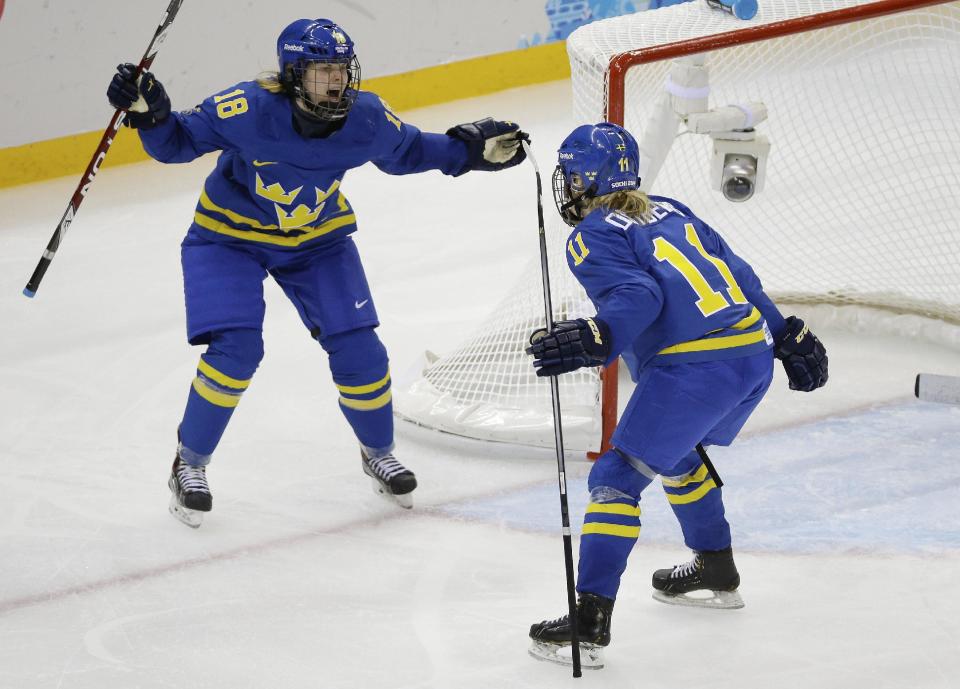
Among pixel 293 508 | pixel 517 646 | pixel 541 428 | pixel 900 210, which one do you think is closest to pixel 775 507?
pixel 541 428

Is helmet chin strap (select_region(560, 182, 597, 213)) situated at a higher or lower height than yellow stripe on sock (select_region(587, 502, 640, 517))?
higher

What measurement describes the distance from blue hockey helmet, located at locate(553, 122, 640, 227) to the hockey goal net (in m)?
0.72

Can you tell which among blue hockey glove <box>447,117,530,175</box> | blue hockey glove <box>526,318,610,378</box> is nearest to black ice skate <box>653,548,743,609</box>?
blue hockey glove <box>526,318,610,378</box>

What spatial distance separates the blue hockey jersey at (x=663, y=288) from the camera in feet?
8.19

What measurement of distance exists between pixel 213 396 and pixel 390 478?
1.51 feet

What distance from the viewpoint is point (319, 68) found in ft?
9.64

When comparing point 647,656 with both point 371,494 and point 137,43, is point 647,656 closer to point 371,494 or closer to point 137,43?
point 371,494

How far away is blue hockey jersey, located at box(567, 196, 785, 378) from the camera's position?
8.19 feet

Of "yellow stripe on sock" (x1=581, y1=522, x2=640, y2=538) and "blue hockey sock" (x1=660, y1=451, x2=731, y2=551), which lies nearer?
"yellow stripe on sock" (x1=581, y1=522, x2=640, y2=538)

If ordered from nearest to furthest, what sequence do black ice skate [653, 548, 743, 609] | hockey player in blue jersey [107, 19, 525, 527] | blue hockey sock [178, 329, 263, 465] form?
black ice skate [653, 548, 743, 609]
hockey player in blue jersey [107, 19, 525, 527]
blue hockey sock [178, 329, 263, 465]

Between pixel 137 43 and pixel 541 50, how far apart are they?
6.49 feet

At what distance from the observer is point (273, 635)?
2.84 meters

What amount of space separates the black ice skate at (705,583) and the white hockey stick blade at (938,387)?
573mm

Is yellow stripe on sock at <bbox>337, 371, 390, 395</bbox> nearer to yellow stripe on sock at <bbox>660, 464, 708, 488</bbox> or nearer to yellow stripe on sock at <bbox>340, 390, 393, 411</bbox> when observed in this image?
yellow stripe on sock at <bbox>340, 390, 393, 411</bbox>
